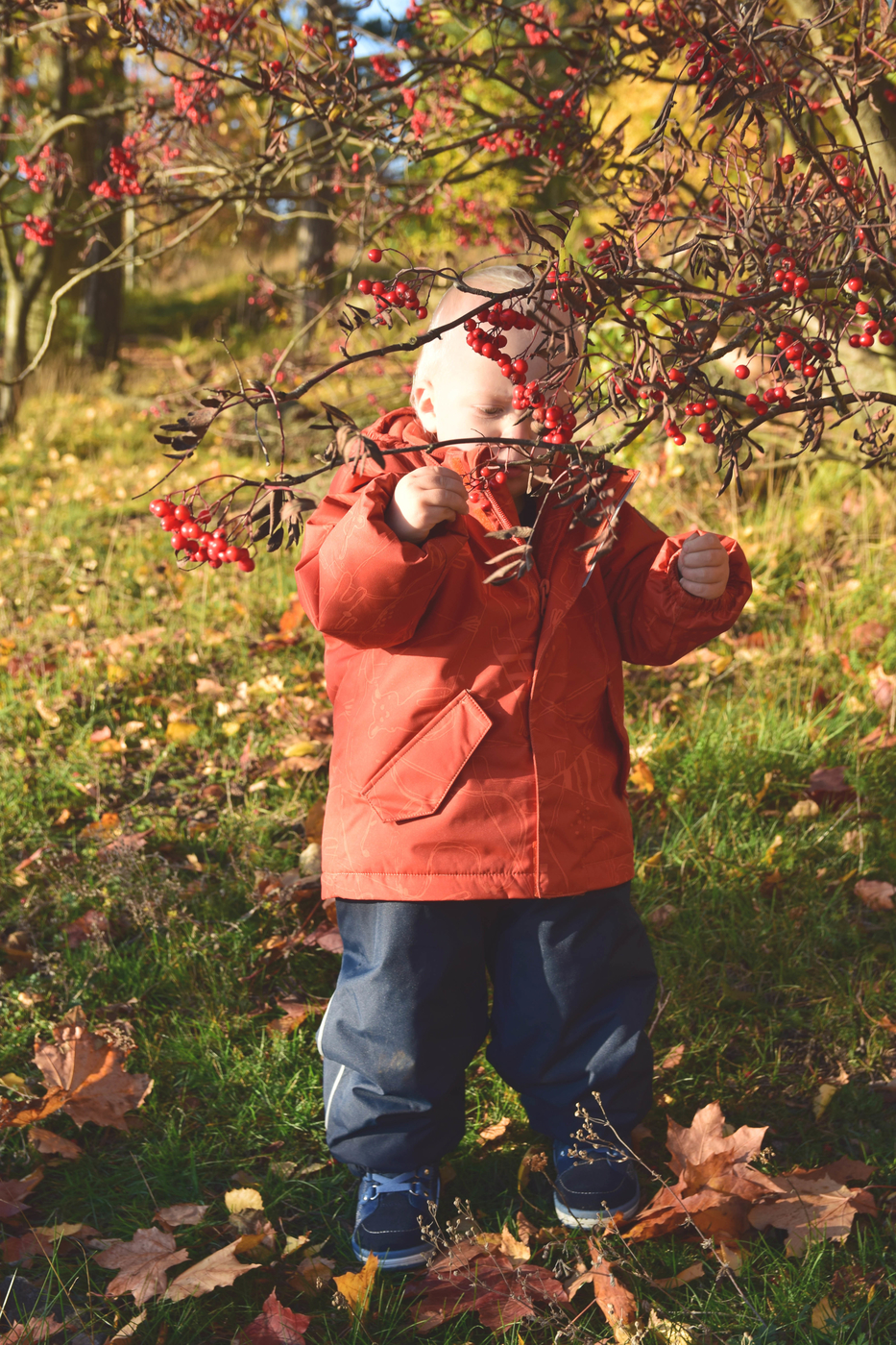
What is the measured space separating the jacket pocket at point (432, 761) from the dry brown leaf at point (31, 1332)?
3.11 ft

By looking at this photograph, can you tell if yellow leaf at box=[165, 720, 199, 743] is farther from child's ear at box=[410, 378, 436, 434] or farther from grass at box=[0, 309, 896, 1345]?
child's ear at box=[410, 378, 436, 434]

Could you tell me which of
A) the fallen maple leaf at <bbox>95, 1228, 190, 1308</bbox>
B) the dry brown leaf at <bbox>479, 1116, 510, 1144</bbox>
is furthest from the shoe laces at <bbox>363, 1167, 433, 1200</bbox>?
the fallen maple leaf at <bbox>95, 1228, 190, 1308</bbox>

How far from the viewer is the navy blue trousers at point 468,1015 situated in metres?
1.82

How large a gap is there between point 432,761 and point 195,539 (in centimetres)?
60

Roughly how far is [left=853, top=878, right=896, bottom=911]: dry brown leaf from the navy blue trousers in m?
0.92

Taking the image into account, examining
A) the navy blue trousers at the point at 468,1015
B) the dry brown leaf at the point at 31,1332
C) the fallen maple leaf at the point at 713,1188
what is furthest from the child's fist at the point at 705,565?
the dry brown leaf at the point at 31,1332

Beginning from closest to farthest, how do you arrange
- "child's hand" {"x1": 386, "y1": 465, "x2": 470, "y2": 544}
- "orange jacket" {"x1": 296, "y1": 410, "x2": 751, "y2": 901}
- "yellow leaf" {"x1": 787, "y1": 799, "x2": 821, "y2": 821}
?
"child's hand" {"x1": 386, "y1": 465, "x2": 470, "y2": 544}
"orange jacket" {"x1": 296, "y1": 410, "x2": 751, "y2": 901}
"yellow leaf" {"x1": 787, "y1": 799, "x2": 821, "y2": 821}

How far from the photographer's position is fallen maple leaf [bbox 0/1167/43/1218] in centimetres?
189

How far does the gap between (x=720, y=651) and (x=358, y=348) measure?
12.2ft

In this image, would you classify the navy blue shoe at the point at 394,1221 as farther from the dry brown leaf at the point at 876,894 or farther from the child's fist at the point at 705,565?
the dry brown leaf at the point at 876,894

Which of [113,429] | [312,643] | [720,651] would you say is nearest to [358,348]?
[113,429]

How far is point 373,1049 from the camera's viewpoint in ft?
6.03

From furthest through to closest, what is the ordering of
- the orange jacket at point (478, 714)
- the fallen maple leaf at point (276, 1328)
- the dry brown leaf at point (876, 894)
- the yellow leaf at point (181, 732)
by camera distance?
the yellow leaf at point (181, 732), the dry brown leaf at point (876, 894), the orange jacket at point (478, 714), the fallen maple leaf at point (276, 1328)

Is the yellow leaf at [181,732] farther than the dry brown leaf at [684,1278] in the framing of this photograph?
Yes
